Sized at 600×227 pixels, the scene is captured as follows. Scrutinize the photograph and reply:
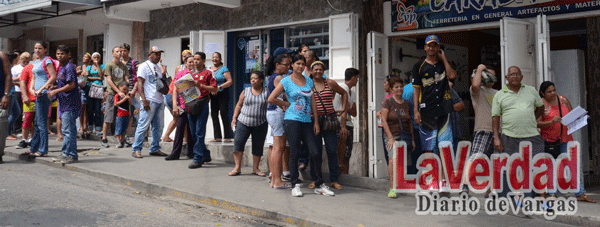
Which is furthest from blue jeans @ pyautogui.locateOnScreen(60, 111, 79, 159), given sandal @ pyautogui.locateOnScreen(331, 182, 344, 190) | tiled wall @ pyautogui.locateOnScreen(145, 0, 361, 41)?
sandal @ pyautogui.locateOnScreen(331, 182, 344, 190)

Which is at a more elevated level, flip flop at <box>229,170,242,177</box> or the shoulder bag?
the shoulder bag

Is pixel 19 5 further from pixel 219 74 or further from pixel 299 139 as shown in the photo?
pixel 299 139

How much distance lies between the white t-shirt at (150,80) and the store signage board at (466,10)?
430cm

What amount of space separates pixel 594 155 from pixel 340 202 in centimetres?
509

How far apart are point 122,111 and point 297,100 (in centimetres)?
509

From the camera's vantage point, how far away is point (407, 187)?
24.3ft

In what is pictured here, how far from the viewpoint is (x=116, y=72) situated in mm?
10961

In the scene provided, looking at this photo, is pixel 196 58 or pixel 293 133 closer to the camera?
pixel 293 133

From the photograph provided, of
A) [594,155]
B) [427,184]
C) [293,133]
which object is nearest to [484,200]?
[427,184]

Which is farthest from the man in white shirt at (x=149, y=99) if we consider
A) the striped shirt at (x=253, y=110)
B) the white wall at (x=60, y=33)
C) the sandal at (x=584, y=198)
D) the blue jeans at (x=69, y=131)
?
the white wall at (x=60, y=33)

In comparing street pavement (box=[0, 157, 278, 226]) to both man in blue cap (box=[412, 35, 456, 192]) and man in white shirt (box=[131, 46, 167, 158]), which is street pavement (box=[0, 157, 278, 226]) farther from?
man in blue cap (box=[412, 35, 456, 192])

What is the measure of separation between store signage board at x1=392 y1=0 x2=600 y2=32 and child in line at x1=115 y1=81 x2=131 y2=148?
5.25 metres

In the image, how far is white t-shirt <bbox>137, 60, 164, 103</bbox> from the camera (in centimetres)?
1001

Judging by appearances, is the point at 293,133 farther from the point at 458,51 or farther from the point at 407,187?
the point at 458,51
